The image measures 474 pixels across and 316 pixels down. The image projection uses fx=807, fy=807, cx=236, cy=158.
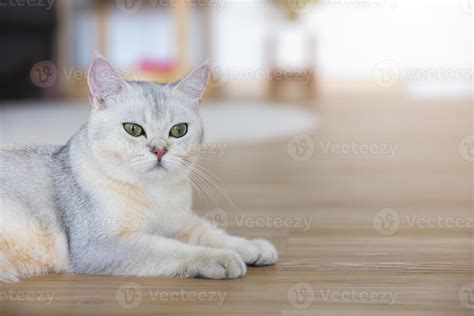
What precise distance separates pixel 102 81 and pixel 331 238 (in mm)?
825

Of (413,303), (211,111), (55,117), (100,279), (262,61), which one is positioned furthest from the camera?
(262,61)

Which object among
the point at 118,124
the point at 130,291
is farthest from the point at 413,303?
the point at 118,124

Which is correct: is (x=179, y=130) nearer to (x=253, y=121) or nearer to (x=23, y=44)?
(x=253, y=121)

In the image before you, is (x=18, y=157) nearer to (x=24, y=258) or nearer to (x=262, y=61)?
(x=24, y=258)

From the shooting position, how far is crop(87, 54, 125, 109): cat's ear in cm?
190

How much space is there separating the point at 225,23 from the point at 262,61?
55 centimetres

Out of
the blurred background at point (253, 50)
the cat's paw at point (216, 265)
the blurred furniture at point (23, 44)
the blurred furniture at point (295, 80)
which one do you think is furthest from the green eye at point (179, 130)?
the blurred furniture at point (295, 80)

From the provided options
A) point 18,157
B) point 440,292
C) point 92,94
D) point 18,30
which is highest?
point 18,30

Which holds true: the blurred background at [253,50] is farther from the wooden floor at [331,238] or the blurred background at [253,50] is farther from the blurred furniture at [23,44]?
the wooden floor at [331,238]

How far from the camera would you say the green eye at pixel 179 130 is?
1.92 m

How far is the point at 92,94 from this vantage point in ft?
6.45

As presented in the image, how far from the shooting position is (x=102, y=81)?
1.94 meters

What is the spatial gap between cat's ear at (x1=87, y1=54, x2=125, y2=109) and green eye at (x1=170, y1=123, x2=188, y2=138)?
17 cm

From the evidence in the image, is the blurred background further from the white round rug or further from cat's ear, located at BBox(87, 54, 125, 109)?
cat's ear, located at BBox(87, 54, 125, 109)
